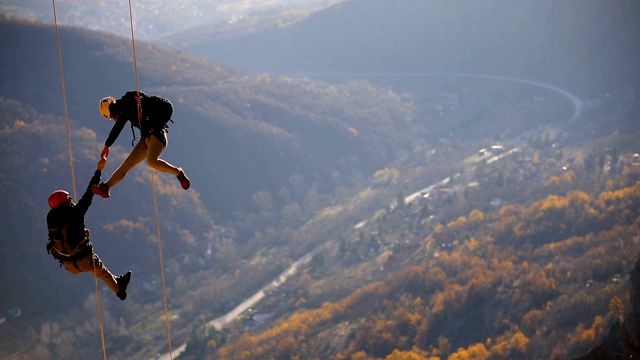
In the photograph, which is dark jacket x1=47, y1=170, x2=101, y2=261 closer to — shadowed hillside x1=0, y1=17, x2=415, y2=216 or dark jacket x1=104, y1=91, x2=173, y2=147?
dark jacket x1=104, y1=91, x2=173, y2=147

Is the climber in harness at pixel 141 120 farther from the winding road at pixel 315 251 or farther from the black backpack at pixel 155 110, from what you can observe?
the winding road at pixel 315 251

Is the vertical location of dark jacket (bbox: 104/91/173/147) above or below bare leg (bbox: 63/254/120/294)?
Answer: above

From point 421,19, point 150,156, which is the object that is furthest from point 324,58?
point 150,156

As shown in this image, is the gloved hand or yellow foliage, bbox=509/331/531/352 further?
yellow foliage, bbox=509/331/531/352

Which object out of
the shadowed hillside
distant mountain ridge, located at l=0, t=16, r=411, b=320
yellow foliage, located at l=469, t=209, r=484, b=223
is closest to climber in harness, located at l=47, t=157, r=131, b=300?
distant mountain ridge, located at l=0, t=16, r=411, b=320

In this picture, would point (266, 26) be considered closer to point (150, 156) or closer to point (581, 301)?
point (581, 301)

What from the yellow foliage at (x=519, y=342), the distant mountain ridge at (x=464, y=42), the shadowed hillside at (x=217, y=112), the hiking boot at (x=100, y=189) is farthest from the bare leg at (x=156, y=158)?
the distant mountain ridge at (x=464, y=42)

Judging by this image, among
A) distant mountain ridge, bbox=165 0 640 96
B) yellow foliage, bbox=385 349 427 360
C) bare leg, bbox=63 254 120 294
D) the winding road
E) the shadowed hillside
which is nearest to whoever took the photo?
bare leg, bbox=63 254 120 294

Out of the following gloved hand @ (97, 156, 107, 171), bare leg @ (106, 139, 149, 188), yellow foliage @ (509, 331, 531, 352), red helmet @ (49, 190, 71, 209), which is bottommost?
yellow foliage @ (509, 331, 531, 352)

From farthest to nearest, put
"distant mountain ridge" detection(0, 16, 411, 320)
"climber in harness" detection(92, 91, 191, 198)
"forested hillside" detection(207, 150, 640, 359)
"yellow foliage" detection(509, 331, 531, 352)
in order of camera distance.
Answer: "distant mountain ridge" detection(0, 16, 411, 320) < "forested hillside" detection(207, 150, 640, 359) < "yellow foliage" detection(509, 331, 531, 352) < "climber in harness" detection(92, 91, 191, 198)

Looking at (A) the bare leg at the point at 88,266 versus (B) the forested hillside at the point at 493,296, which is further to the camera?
(B) the forested hillside at the point at 493,296
